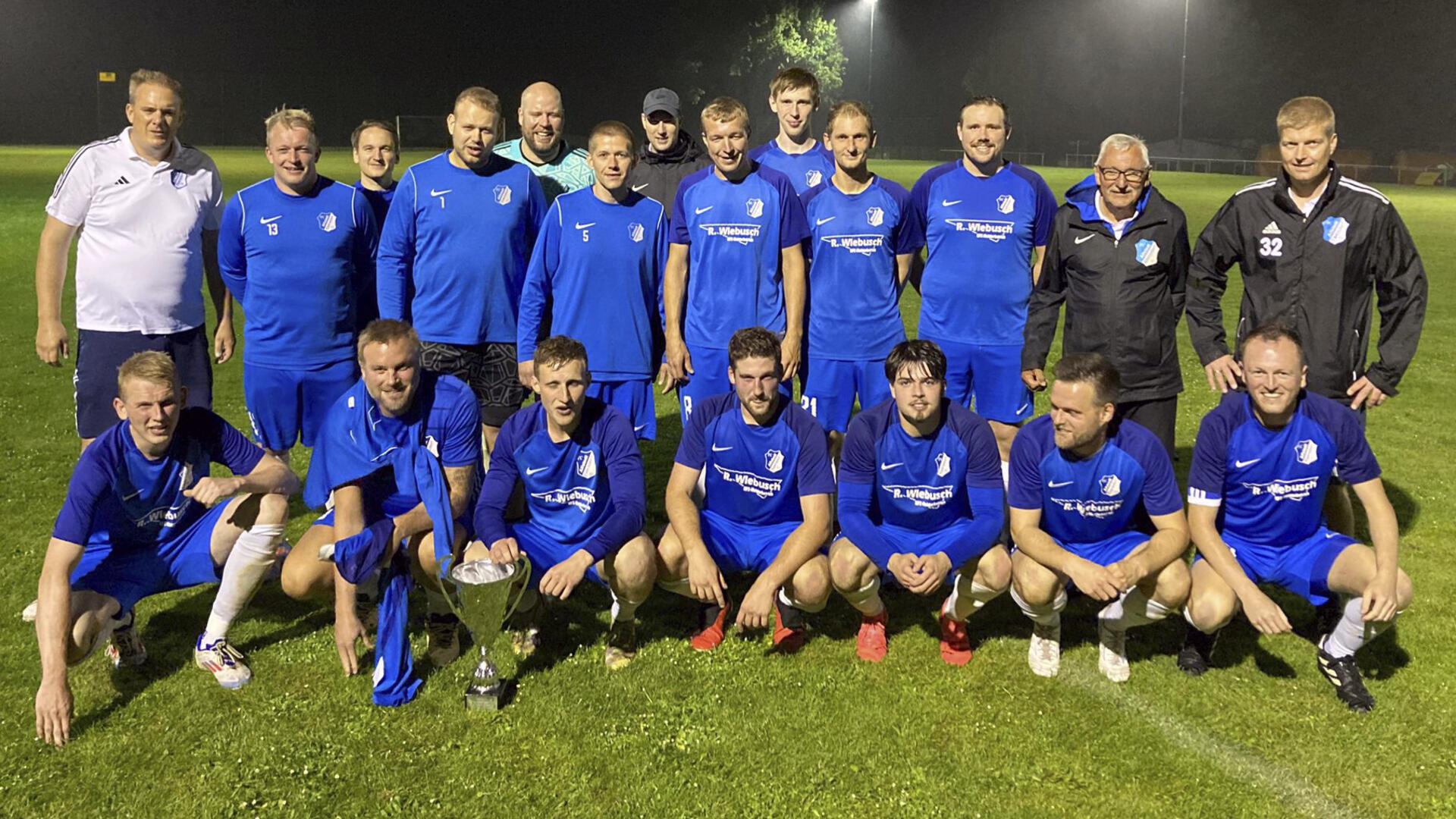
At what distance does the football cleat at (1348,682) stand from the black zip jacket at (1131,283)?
4.27ft

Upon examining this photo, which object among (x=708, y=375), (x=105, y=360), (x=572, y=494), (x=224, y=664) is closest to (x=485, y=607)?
(x=572, y=494)

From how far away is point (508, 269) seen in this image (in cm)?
488

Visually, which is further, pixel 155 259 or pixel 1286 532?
pixel 155 259

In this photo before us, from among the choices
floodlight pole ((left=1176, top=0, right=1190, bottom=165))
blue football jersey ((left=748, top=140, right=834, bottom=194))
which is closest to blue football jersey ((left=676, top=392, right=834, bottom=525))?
blue football jersey ((left=748, top=140, right=834, bottom=194))

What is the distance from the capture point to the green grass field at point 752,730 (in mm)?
3164

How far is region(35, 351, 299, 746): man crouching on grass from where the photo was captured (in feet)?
11.7

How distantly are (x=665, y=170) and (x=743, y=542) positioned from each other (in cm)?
257

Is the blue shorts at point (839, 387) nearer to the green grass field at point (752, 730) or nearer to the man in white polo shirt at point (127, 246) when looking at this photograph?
the green grass field at point (752, 730)

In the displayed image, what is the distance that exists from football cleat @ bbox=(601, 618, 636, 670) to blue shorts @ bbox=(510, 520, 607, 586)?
0.18 metres

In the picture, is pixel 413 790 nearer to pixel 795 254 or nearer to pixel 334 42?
pixel 795 254

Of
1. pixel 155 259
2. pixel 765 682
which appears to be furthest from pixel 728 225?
pixel 155 259

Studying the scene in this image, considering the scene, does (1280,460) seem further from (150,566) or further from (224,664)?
(150,566)

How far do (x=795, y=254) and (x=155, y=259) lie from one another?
2787 mm

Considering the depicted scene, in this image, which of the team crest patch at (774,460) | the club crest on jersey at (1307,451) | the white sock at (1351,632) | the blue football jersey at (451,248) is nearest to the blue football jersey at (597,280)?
the blue football jersey at (451,248)
